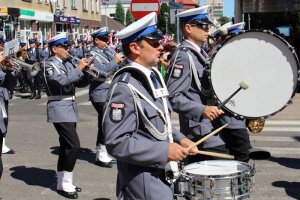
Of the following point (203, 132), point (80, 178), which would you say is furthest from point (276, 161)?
point (203, 132)

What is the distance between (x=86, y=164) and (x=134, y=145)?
16.9ft

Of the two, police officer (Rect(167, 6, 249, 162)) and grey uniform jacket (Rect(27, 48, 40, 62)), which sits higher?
police officer (Rect(167, 6, 249, 162))

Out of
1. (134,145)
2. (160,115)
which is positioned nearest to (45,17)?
(160,115)

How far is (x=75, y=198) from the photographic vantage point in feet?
20.9

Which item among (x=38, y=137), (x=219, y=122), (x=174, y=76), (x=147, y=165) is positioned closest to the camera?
(x=147, y=165)

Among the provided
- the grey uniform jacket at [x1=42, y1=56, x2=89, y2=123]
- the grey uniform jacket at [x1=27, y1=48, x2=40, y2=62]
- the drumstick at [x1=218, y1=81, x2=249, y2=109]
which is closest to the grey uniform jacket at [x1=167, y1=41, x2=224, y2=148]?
the drumstick at [x1=218, y1=81, x2=249, y2=109]

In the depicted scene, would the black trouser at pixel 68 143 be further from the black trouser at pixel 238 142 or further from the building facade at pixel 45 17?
the building facade at pixel 45 17

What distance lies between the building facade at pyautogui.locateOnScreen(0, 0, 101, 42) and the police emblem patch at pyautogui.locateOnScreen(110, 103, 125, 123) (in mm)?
23578

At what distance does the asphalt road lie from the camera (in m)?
6.59

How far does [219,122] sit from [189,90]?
0.67m

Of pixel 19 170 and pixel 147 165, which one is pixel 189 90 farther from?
pixel 19 170

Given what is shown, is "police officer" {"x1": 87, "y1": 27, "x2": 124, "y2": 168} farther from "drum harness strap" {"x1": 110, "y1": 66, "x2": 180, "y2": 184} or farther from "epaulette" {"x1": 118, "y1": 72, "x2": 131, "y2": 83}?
"epaulette" {"x1": 118, "y1": 72, "x2": 131, "y2": 83}

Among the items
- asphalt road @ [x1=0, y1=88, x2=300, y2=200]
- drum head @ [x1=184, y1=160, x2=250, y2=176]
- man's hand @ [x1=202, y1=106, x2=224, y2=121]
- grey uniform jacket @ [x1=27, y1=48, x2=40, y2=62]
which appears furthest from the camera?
grey uniform jacket @ [x1=27, y1=48, x2=40, y2=62]

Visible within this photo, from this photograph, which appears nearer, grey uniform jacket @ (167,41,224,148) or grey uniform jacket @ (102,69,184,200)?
grey uniform jacket @ (102,69,184,200)
